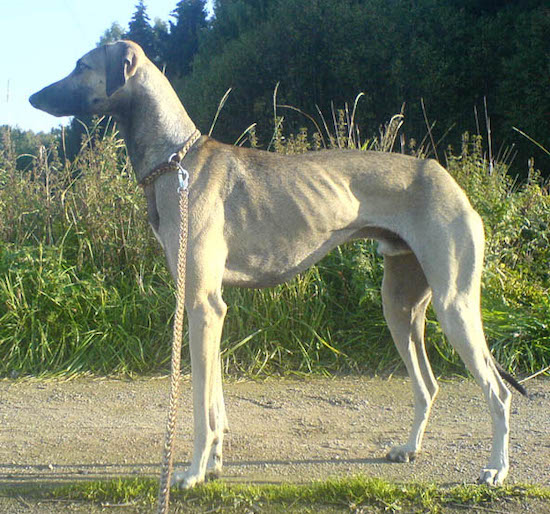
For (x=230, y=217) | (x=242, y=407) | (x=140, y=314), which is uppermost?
(x=230, y=217)

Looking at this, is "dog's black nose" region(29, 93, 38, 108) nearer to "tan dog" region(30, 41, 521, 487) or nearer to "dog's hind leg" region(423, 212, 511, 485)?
"tan dog" region(30, 41, 521, 487)

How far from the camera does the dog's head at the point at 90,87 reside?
380 cm

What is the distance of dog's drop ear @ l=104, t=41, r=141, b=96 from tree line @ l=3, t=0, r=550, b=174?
1651 cm

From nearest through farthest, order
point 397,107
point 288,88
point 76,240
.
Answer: point 76,240 → point 397,107 → point 288,88

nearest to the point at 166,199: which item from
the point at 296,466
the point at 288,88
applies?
the point at 296,466

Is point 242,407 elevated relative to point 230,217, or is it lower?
lower

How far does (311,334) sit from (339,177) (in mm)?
2322

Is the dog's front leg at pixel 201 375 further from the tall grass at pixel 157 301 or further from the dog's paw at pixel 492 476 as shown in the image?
the tall grass at pixel 157 301

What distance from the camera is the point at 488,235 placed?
6.27 m

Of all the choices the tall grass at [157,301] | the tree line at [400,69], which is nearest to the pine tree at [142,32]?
the tree line at [400,69]

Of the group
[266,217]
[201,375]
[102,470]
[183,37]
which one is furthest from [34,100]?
[183,37]

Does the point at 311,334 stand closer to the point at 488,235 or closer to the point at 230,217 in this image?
the point at 488,235

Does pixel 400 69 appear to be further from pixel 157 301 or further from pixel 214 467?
pixel 214 467

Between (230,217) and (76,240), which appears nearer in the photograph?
(230,217)
